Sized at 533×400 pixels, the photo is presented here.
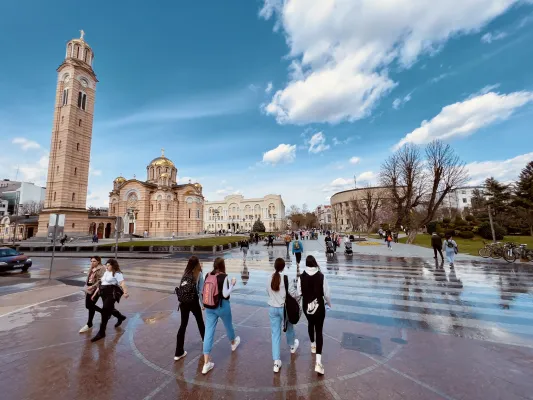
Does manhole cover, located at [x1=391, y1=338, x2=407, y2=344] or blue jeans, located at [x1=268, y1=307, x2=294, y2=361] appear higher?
blue jeans, located at [x1=268, y1=307, x2=294, y2=361]

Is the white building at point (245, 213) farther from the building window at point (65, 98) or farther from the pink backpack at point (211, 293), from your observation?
the pink backpack at point (211, 293)

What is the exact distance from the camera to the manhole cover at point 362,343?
4.29 metres

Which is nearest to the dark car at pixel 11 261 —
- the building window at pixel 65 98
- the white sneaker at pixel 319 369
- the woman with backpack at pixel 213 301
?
the woman with backpack at pixel 213 301

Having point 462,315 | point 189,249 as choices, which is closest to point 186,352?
point 462,315

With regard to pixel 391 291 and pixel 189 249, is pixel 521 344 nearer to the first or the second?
pixel 391 291

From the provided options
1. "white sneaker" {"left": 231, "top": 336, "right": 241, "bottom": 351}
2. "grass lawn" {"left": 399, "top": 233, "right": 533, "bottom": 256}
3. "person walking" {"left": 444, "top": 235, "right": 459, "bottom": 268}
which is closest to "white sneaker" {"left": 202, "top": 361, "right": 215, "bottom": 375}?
"white sneaker" {"left": 231, "top": 336, "right": 241, "bottom": 351}

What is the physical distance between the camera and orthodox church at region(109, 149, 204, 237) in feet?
196

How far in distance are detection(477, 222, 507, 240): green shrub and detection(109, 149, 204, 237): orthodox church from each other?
193ft

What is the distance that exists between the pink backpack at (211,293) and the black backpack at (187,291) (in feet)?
1.14

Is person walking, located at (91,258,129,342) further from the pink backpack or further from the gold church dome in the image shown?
the gold church dome

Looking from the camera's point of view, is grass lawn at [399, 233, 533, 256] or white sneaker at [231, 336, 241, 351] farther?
grass lawn at [399, 233, 533, 256]

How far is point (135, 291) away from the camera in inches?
347

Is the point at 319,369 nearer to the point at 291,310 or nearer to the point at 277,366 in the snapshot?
the point at 277,366

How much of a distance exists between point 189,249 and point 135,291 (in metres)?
15.7
